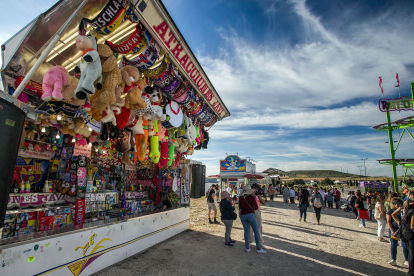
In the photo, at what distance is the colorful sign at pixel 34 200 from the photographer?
4324 millimetres

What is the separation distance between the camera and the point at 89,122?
3883 mm

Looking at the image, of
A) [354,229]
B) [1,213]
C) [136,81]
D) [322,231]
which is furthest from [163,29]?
[354,229]

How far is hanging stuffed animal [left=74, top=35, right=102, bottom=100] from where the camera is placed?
2220 millimetres

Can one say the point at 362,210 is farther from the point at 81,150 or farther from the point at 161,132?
the point at 81,150

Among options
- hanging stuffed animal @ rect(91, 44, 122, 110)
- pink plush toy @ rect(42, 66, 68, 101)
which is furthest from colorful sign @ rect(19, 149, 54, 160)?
hanging stuffed animal @ rect(91, 44, 122, 110)

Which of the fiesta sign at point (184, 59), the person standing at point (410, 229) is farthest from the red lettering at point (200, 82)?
the person standing at point (410, 229)

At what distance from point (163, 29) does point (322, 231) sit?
346 inches

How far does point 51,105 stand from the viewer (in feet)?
10.4

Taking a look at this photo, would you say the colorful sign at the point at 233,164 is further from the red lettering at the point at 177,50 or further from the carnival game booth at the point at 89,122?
the red lettering at the point at 177,50

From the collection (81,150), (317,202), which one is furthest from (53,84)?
(317,202)

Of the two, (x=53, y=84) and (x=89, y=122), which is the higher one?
(x=53, y=84)

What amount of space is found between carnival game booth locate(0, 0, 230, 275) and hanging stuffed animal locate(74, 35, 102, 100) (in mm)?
11

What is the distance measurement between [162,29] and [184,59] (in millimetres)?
849

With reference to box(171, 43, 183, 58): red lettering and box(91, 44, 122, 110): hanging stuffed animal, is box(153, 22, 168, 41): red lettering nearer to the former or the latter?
box(171, 43, 183, 58): red lettering
